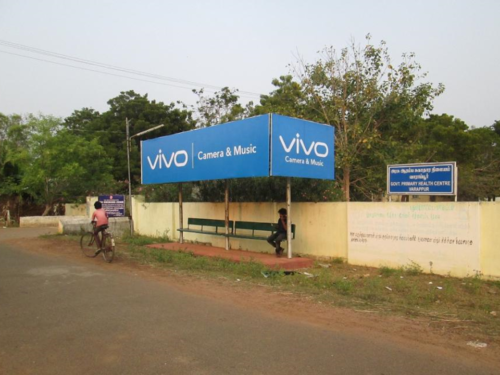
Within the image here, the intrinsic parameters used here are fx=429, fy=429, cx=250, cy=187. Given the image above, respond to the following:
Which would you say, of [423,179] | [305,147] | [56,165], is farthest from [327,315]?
[56,165]

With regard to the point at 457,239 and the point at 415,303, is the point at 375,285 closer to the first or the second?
the point at 415,303

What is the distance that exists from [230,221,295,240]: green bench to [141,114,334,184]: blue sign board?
1.82 metres

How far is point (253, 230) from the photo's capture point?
1345 centimetres

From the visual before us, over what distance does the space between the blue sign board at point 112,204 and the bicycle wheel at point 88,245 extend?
3365 mm

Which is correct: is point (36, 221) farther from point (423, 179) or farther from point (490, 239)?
point (490, 239)

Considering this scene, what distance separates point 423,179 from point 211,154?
5980mm

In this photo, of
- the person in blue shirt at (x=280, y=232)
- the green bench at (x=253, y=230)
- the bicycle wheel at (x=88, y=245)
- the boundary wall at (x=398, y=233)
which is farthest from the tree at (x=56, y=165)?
the person in blue shirt at (x=280, y=232)

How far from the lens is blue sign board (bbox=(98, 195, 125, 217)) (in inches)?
691

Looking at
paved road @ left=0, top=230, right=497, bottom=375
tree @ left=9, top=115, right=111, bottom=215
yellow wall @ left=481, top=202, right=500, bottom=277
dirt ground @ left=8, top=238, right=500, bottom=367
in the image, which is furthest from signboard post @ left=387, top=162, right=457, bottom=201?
tree @ left=9, top=115, right=111, bottom=215

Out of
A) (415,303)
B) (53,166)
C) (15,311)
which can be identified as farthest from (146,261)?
(53,166)

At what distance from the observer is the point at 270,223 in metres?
12.7

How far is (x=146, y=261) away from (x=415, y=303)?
746 centimetres

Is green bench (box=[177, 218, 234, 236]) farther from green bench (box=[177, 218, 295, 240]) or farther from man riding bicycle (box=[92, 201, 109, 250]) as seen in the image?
man riding bicycle (box=[92, 201, 109, 250])

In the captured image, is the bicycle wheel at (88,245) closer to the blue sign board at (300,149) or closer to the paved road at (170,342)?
the paved road at (170,342)
